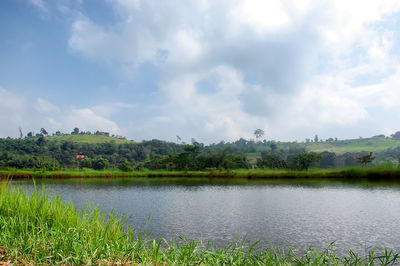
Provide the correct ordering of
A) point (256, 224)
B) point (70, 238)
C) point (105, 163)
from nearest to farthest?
point (70, 238) → point (256, 224) → point (105, 163)

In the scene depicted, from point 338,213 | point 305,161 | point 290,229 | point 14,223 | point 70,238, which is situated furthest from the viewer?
point 305,161

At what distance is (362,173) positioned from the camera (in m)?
33.4

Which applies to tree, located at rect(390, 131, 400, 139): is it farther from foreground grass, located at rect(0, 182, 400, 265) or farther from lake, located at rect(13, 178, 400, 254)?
foreground grass, located at rect(0, 182, 400, 265)

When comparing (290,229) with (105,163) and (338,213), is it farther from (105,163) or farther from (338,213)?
(105,163)

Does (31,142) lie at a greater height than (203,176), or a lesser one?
greater

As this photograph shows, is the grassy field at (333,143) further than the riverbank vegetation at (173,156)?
Yes

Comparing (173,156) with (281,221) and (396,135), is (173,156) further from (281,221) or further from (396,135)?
(396,135)

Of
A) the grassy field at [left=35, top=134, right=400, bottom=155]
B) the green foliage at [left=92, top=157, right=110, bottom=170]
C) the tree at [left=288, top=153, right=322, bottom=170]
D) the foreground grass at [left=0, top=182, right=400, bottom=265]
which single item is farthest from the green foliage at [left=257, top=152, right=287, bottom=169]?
the grassy field at [left=35, top=134, right=400, bottom=155]

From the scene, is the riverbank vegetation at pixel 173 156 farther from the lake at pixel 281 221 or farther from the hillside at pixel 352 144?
the lake at pixel 281 221

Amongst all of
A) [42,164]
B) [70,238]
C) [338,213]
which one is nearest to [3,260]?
[70,238]

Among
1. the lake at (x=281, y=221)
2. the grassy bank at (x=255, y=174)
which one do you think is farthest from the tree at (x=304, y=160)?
the lake at (x=281, y=221)

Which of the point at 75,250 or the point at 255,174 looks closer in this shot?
the point at 75,250

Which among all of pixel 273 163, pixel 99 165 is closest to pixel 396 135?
pixel 273 163

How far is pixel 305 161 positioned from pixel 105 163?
3375 cm
